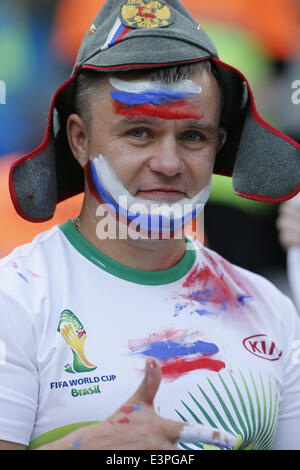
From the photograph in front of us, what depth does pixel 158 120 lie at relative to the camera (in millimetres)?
1755

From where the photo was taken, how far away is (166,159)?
5.71ft

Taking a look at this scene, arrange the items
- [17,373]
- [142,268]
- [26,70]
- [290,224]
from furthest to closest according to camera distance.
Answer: [26,70] → [290,224] → [142,268] → [17,373]

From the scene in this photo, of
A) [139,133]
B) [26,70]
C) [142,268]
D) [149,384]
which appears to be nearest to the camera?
[149,384]

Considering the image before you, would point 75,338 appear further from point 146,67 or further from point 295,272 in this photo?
point 295,272

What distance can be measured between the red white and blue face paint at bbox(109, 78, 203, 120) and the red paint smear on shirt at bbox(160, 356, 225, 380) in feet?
2.27

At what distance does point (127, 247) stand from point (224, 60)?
7.93 ft

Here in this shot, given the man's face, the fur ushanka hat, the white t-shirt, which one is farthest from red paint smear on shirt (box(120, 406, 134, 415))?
the fur ushanka hat

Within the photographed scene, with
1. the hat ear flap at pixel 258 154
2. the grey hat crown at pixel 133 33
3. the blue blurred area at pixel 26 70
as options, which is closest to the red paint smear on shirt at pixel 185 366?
the hat ear flap at pixel 258 154

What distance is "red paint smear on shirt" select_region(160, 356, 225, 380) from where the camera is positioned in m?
1.69

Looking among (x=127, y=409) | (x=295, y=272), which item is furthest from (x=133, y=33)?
(x=295, y=272)

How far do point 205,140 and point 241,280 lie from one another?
1.66ft

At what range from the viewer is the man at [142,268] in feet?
5.24

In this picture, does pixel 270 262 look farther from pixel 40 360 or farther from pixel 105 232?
pixel 40 360

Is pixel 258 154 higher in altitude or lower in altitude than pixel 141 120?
lower
